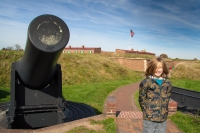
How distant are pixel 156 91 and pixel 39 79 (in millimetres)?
2377

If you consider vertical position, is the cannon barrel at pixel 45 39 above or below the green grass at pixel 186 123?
above

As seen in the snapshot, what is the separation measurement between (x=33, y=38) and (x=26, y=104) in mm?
1991

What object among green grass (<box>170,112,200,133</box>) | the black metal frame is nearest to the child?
the black metal frame

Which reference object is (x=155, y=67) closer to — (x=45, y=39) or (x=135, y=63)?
(x=45, y=39)

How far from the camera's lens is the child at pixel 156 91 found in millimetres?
2498

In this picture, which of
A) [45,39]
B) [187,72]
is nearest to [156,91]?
[45,39]

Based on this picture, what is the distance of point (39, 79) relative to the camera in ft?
12.8

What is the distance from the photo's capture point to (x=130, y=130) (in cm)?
445

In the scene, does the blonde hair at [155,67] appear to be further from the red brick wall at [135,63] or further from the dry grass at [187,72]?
the red brick wall at [135,63]

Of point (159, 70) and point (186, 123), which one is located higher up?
point (159, 70)

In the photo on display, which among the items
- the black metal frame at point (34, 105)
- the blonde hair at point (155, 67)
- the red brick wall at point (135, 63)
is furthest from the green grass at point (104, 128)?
the red brick wall at point (135, 63)

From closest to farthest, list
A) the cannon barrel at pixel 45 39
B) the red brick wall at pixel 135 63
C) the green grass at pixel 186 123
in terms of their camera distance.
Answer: the cannon barrel at pixel 45 39 → the green grass at pixel 186 123 → the red brick wall at pixel 135 63

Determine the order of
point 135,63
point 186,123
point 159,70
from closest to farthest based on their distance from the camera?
point 159,70 < point 186,123 < point 135,63

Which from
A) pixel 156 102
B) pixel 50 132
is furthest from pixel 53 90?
pixel 156 102
